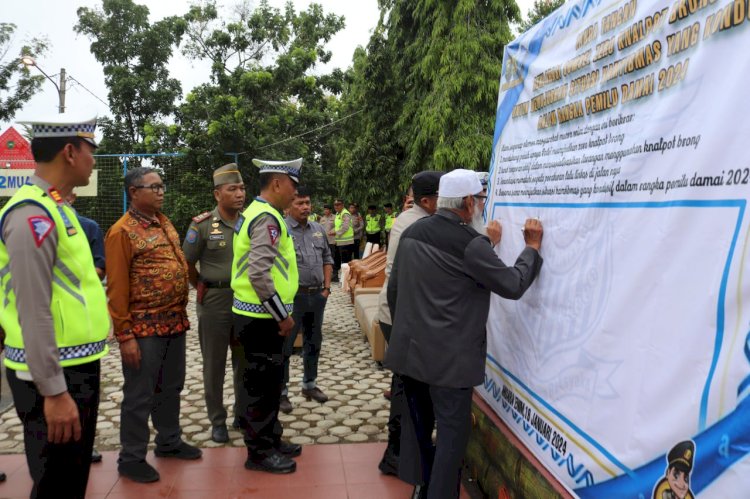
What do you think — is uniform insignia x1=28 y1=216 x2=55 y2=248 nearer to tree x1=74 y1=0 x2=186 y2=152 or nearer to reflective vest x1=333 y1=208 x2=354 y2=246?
reflective vest x1=333 y1=208 x2=354 y2=246

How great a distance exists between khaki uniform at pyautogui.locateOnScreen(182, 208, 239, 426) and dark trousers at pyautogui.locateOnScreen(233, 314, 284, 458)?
0.58m

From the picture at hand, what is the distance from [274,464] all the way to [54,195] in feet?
7.64

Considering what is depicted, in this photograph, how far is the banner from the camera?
1493 millimetres

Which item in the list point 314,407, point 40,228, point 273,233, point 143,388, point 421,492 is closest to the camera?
point 40,228

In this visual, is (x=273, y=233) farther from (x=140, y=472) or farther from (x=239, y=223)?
(x=140, y=472)

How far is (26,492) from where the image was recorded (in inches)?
138

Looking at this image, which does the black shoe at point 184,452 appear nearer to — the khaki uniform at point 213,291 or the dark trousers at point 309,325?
the khaki uniform at point 213,291

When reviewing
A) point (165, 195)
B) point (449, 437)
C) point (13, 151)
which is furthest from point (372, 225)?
point (449, 437)

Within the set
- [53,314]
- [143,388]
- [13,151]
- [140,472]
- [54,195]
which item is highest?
[13,151]

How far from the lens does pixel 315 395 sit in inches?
209

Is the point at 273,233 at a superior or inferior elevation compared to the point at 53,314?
superior

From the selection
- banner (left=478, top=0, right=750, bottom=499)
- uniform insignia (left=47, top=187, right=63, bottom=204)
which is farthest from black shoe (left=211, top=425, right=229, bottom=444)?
uniform insignia (left=47, top=187, right=63, bottom=204)

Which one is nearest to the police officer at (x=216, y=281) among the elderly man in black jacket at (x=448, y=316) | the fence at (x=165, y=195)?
the elderly man in black jacket at (x=448, y=316)

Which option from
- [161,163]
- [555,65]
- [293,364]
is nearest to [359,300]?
[293,364]
